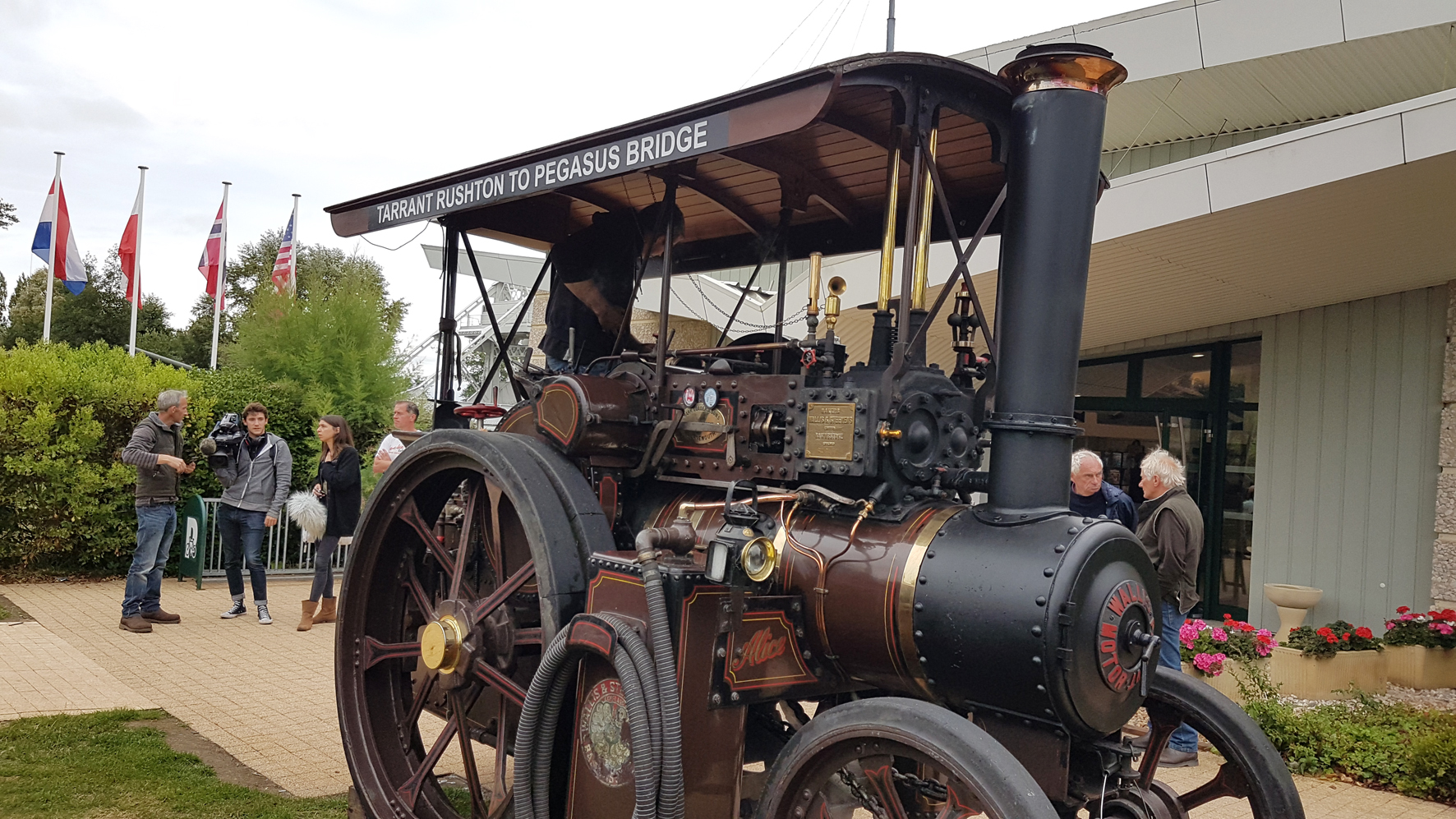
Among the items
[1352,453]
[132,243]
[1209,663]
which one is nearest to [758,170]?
[1209,663]

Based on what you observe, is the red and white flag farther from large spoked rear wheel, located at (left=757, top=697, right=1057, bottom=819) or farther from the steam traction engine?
large spoked rear wheel, located at (left=757, top=697, right=1057, bottom=819)

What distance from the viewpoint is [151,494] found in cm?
714

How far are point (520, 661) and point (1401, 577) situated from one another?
21.1 ft

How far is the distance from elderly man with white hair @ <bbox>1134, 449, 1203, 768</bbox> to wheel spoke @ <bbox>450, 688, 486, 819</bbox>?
118 inches

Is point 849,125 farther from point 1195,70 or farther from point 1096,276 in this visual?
point 1195,70

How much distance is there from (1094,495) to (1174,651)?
2.59 feet

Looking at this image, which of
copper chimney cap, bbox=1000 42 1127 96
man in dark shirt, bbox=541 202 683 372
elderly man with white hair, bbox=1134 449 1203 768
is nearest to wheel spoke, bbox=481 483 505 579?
man in dark shirt, bbox=541 202 683 372

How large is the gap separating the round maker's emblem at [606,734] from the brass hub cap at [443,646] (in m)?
0.61

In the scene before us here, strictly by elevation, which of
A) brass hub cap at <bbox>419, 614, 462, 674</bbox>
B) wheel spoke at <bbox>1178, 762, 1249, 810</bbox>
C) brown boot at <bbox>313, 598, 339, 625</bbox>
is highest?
brass hub cap at <bbox>419, 614, 462, 674</bbox>

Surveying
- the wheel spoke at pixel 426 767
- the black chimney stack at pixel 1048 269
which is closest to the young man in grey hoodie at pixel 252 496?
the wheel spoke at pixel 426 767

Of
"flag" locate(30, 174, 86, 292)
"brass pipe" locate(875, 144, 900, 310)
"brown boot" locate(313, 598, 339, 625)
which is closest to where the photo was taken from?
"brass pipe" locate(875, 144, 900, 310)

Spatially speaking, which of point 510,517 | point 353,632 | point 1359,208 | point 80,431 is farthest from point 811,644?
point 80,431

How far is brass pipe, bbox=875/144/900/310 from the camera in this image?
2832 millimetres

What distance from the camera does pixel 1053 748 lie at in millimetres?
2453
